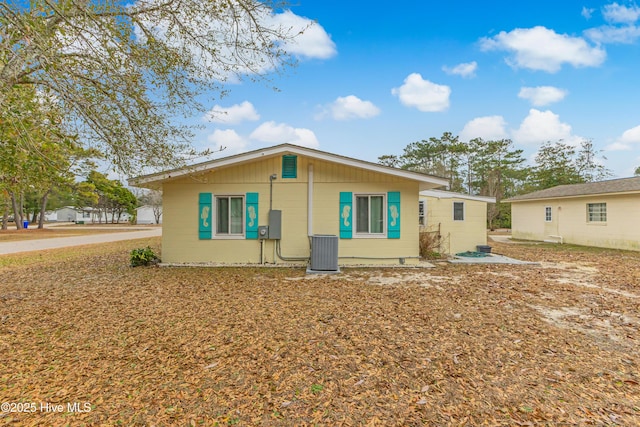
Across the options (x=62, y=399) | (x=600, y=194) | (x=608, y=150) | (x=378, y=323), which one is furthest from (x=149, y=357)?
(x=608, y=150)

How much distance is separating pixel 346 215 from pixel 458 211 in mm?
5219

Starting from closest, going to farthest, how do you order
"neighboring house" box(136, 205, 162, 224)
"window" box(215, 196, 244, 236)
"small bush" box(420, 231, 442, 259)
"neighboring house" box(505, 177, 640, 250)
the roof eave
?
1. the roof eave
2. "window" box(215, 196, 244, 236)
3. "small bush" box(420, 231, 442, 259)
4. "neighboring house" box(505, 177, 640, 250)
5. "neighboring house" box(136, 205, 162, 224)

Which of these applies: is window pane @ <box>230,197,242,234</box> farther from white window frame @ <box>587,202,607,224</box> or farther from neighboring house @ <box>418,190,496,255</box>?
white window frame @ <box>587,202,607,224</box>

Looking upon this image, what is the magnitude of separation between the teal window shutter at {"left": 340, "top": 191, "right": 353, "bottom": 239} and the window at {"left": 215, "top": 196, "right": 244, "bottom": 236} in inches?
113

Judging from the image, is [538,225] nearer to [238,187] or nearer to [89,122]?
[238,187]

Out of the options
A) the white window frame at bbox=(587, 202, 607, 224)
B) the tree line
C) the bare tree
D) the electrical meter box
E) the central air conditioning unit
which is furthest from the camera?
the tree line

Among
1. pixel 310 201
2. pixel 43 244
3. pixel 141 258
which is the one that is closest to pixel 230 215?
pixel 310 201

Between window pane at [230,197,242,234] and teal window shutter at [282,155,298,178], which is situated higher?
teal window shutter at [282,155,298,178]

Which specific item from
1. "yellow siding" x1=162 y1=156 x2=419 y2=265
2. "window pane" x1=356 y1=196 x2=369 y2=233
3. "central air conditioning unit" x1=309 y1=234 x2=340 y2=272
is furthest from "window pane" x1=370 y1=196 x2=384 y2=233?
"central air conditioning unit" x1=309 y1=234 x2=340 y2=272

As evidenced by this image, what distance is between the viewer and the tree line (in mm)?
26734

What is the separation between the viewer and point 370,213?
829 cm

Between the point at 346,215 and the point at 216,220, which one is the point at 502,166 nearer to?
the point at 346,215

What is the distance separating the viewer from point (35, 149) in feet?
11.4

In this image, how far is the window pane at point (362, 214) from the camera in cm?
828
